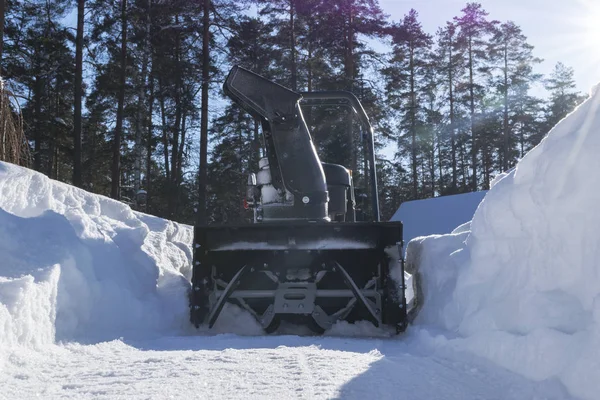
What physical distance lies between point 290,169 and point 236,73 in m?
1.18

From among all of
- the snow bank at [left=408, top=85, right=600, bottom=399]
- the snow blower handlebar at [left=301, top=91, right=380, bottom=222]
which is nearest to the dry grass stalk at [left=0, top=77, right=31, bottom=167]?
the snow blower handlebar at [left=301, top=91, right=380, bottom=222]

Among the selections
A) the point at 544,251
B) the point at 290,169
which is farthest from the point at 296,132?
the point at 544,251

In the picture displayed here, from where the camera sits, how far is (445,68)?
1351 inches

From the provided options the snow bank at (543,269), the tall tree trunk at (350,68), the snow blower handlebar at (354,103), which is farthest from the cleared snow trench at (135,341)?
the tall tree trunk at (350,68)

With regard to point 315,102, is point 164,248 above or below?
below

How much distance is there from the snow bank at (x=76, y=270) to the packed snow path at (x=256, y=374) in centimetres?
28

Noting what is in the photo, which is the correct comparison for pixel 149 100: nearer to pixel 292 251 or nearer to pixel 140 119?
pixel 140 119

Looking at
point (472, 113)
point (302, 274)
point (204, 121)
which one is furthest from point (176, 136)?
point (302, 274)

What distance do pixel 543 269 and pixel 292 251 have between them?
8.51 ft

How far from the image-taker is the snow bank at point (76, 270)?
382cm

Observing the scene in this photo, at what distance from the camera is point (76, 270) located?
14.8 ft

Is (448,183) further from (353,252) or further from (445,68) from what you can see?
(353,252)

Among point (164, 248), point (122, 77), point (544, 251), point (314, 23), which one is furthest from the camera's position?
point (314, 23)

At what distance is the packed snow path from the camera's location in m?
2.84
